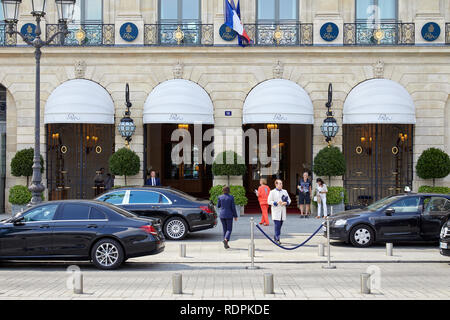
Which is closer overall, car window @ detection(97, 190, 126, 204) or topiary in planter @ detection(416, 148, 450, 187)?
car window @ detection(97, 190, 126, 204)

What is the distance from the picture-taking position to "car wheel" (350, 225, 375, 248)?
1741cm

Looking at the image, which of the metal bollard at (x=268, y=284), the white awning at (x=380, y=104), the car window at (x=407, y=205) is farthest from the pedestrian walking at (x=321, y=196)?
the metal bollard at (x=268, y=284)

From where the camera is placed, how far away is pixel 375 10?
2614 centimetres

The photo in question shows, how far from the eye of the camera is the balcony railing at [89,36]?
25938 millimetres

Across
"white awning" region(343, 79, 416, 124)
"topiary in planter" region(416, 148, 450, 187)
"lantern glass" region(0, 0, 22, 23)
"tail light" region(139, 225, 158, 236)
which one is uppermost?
"lantern glass" region(0, 0, 22, 23)

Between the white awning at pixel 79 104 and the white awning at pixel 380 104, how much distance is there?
9723 mm

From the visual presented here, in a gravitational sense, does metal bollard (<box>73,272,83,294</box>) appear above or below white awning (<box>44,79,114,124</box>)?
below

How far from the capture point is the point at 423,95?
25688 mm

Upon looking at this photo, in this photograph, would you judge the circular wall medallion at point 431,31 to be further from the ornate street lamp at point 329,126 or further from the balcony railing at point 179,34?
the balcony railing at point 179,34

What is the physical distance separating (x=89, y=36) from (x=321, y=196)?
449 inches

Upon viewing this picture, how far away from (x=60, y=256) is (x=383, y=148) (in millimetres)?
18489

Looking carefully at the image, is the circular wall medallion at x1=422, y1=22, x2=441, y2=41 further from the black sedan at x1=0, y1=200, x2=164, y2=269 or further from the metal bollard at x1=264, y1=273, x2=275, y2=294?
the metal bollard at x1=264, y1=273, x2=275, y2=294

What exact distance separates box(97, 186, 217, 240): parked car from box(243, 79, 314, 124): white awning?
715 centimetres

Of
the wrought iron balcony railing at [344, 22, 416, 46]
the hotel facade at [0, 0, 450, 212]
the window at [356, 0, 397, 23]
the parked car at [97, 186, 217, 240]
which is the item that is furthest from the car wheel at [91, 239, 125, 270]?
the window at [356, 0, 397, 23]
